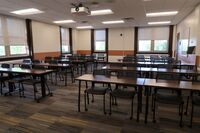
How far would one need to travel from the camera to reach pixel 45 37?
29.4ft

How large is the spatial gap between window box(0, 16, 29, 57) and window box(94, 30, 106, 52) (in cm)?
587

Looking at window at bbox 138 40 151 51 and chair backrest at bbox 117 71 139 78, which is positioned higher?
window at bbox 138 40 151 51

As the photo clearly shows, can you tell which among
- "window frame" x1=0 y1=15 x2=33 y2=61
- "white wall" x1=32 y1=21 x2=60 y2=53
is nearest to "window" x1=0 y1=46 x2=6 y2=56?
"window frame" x1=0 y1=15 x2=33 y2=61

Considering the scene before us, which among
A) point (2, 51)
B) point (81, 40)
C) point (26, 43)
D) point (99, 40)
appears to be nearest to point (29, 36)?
point (26, 43)

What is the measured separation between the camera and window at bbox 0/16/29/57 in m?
6.59

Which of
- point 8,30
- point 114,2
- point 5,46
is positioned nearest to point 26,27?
point 8,30

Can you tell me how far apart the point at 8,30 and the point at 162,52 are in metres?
9.80

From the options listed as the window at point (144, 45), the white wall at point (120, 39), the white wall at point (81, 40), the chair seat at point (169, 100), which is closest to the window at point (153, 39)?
the window at point (144, 45)

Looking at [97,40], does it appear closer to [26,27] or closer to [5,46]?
[26,27]

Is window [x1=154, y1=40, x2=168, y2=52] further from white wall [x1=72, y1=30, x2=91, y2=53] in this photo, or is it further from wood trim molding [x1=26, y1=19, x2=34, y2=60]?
wood trim molding [x1=26, y1=19, x2=34, y2=60]

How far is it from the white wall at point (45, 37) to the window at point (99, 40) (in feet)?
10.9

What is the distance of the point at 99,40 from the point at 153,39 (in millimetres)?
4281

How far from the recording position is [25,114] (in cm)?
324

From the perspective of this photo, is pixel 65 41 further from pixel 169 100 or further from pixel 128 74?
pixel 169 100
